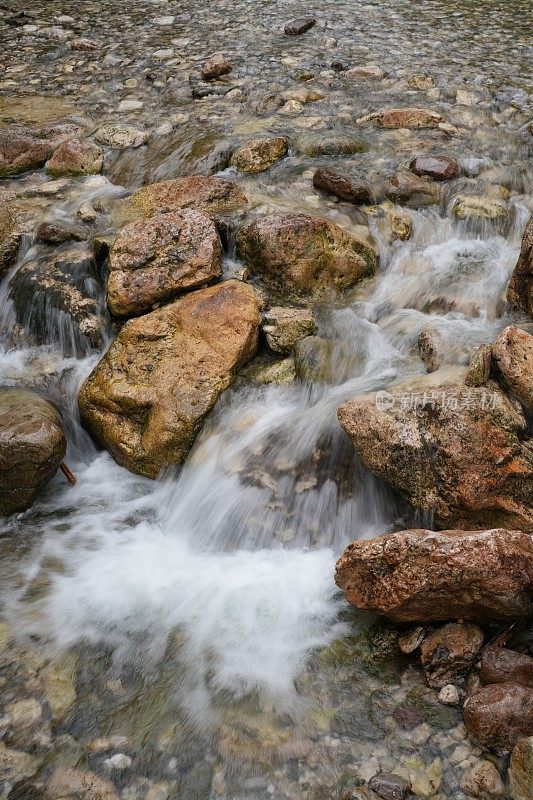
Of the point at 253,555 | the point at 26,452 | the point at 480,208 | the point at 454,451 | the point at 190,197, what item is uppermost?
the point at 190,197

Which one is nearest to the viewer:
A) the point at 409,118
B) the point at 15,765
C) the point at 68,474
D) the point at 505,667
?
the point at 15,765

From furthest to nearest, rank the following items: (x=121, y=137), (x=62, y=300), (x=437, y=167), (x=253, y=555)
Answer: (x=121, y=137) < (x=437, y=167) < (x=62, y=300) < (x=253, y=555)

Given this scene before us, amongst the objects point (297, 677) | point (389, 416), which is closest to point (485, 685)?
point (297, 677)

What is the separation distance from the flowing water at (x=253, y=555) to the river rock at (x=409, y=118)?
761 mm

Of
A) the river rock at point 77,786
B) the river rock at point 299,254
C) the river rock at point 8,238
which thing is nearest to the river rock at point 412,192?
the river rock at point 299,254

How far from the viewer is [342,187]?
699cm

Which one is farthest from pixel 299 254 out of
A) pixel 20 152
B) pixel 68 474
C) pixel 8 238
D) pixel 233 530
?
pixel 20 152

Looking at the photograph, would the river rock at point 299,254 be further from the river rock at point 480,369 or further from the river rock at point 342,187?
the river rock at point 480,369

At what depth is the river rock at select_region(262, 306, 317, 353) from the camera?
5516mm

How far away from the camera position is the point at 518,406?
4.21 meters

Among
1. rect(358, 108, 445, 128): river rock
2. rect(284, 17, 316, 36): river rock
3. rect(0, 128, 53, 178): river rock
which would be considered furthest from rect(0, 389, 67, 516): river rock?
rect(284, 17, 316, 36): river rock

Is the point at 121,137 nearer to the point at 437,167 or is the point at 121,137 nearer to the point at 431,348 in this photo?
the point at 437,167

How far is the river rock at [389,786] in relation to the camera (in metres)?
3.09

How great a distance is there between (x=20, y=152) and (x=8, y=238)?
193 centimetres
